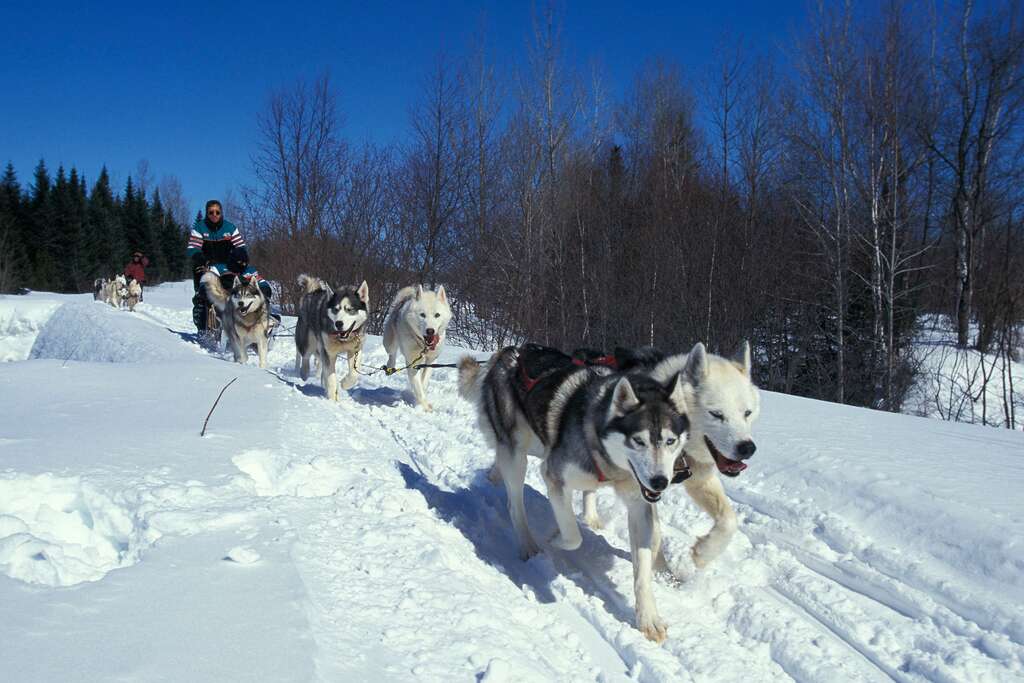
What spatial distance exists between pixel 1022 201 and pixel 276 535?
2100cm

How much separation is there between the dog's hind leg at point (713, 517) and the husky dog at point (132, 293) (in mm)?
20494

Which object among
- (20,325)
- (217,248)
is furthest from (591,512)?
(20,325)

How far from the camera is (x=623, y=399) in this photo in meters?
2.99

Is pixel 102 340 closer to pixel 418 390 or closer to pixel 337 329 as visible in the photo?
pixel 337 329

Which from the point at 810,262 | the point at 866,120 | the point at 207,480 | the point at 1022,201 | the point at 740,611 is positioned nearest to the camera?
the point at 740,611

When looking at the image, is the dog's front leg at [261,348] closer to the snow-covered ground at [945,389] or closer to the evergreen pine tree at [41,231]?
the snow-covered ground at [945,389]

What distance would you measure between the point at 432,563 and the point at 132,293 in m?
20.9

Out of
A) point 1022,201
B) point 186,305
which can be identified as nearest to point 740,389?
point 1022,201

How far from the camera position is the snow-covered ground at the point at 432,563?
Answer: 1860mm

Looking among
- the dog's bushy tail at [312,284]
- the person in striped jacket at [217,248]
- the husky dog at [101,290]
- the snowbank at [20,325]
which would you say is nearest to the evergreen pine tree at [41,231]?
the husky dog at [101,290]

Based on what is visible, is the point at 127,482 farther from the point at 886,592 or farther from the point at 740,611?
the point at 886,592

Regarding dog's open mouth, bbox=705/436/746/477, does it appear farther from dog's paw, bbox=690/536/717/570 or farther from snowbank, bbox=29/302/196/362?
snowbank, bbox=29/302/196/362

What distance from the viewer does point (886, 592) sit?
116 inches

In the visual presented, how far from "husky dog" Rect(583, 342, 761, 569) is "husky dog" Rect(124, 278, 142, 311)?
20.5 m
